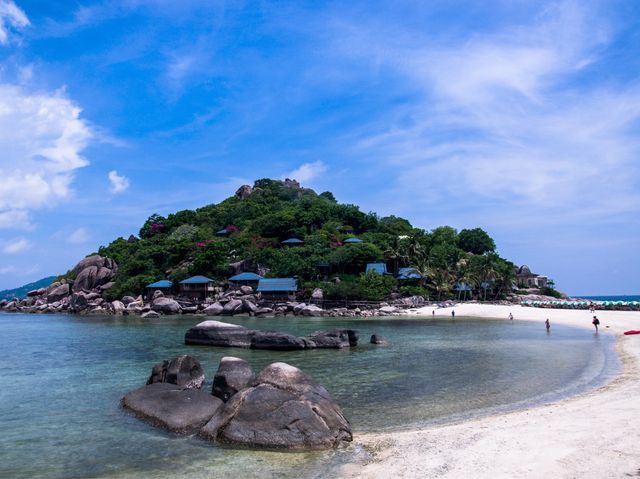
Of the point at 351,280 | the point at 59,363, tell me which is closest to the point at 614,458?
the point at 59,363

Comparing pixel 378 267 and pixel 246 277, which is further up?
pixel 378 267

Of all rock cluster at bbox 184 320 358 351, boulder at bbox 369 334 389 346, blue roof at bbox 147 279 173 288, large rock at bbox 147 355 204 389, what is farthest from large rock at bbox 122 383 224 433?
blue roof at bbox 147 279 173 288

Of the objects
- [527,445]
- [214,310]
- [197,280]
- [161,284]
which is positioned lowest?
[527,445]

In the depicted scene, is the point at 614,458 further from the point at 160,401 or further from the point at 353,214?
the point at 353,214

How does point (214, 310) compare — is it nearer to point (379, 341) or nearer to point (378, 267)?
point (378, 267)

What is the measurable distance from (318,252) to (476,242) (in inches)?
1373

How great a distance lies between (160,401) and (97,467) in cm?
321

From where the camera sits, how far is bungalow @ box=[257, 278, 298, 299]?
204ft

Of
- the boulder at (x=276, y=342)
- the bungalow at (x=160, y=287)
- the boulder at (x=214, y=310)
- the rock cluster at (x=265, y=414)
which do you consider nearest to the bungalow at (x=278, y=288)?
the boulder at (x=214, y=310)

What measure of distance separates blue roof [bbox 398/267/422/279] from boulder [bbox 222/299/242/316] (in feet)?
80.3

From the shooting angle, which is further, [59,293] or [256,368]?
A: [59,293]

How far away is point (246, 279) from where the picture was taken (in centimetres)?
6700

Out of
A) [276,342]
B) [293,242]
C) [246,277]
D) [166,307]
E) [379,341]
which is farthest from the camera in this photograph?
[293,242]

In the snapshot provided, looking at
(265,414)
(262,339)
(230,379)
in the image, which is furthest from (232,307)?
(265,414)
